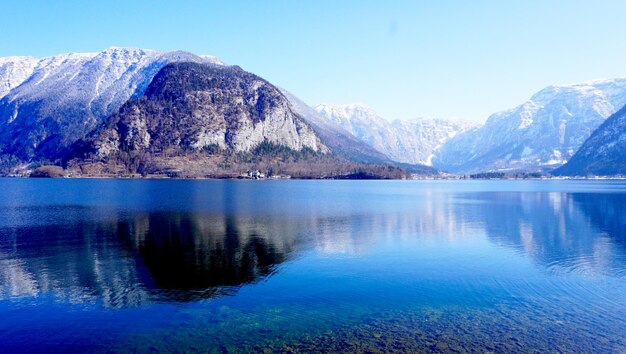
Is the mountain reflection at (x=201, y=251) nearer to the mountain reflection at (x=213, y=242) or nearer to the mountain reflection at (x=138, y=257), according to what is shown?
the mountain reflection at (x=138, y=257)

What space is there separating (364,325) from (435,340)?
4734mm

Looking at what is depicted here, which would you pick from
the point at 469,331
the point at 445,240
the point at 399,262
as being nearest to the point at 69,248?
the point at 399,262

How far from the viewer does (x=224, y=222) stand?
76.1m

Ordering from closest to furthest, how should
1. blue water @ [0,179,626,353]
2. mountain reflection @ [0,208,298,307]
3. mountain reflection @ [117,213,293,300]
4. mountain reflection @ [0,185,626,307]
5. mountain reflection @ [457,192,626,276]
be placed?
blue water @ [0,179,626,353], mountain reflection @ [0,208,298,307], mountain reflection @ [0,185,626,307], mountain reflection @ [117,213,293,300], mountain reflection @ [457,192,626,276]

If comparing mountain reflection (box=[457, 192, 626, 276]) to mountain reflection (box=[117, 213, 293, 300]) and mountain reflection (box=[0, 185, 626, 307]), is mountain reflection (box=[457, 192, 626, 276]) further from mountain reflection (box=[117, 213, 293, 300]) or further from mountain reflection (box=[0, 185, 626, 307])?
mountain reflection (box=[117, 213, 293, 300])

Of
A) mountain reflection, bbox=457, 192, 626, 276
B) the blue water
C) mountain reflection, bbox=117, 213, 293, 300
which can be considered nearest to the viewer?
the blue water

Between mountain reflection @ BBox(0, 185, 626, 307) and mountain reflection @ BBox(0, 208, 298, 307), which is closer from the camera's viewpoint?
mountain reflection @ BBox(0, 208, 298, 307)

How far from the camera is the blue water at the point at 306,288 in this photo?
26.4m

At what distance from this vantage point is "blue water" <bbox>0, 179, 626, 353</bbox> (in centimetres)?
2644

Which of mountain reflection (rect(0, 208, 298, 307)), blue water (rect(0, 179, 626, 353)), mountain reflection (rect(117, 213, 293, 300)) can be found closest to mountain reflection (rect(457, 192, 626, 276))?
blue water (rect(0, 179, 626, 353))

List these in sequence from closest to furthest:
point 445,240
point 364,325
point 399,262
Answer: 1. point 364,325
2. point 399,262
3. point 445,240

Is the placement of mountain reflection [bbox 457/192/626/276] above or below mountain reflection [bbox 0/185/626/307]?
below

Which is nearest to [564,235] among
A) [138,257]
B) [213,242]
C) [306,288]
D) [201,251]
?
[306,288]

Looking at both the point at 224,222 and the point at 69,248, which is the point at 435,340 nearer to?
the point at 69,248
